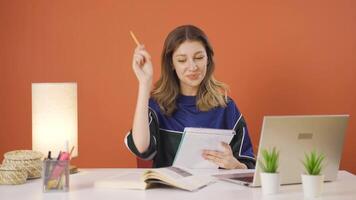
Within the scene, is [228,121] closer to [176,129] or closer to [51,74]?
[176,129]

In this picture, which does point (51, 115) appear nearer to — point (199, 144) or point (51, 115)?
point (51, 115)

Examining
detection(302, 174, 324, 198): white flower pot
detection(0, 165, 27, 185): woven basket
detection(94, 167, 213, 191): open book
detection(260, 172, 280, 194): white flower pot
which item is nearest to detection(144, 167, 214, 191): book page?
detection(94, 167, 213, 191): open book

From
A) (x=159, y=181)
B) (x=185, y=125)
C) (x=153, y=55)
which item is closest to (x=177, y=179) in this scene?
(x=159, y=181)

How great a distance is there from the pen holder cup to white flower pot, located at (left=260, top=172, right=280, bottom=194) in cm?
65

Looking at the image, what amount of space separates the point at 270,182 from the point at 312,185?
0.13 m

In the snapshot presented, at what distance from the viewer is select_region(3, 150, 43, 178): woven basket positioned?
1905 mm

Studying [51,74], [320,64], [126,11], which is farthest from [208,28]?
[51,74]

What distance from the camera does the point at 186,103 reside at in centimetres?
249

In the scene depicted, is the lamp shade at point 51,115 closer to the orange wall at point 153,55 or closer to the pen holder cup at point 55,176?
the pen holder cup at point 55,176

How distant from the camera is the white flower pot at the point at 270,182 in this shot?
1604 mm

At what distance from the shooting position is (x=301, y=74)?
9.62 ft

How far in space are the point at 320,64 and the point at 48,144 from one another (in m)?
1.65

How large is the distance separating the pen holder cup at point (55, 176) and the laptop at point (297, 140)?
576 millimetres

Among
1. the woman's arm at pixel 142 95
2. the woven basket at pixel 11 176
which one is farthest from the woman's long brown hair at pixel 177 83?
the woven basket at pixel 11 176
